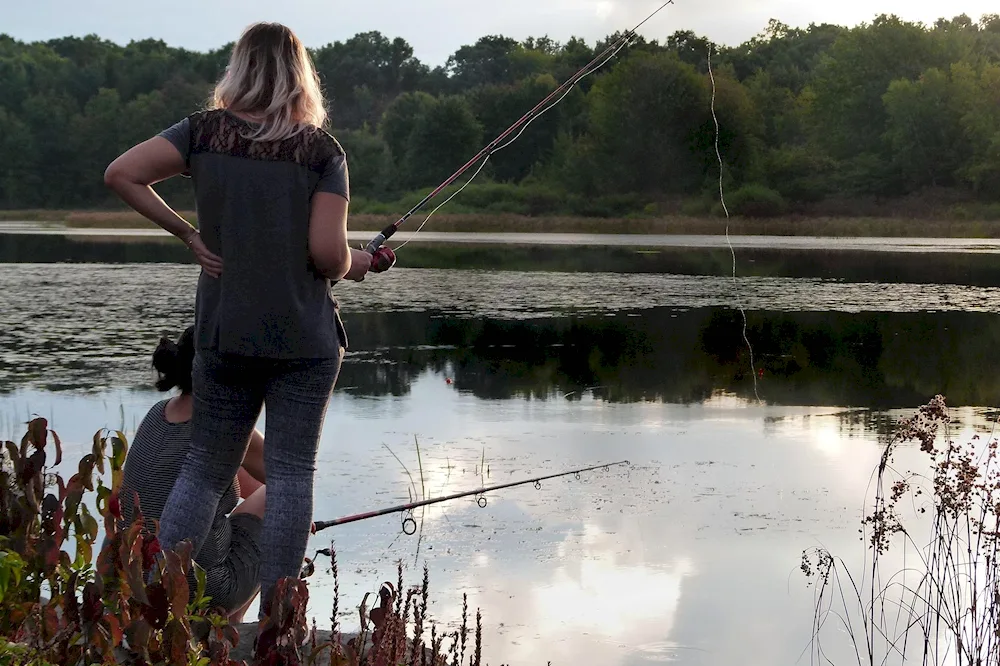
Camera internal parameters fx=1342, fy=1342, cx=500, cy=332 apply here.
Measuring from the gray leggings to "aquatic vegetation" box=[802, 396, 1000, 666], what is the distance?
1317mm

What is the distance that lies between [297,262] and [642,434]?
14.8ft

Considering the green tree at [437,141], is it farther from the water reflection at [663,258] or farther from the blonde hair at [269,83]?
the blonde hair at [269,83]

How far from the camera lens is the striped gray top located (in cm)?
336

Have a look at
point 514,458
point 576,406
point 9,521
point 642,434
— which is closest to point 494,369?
point 576,406

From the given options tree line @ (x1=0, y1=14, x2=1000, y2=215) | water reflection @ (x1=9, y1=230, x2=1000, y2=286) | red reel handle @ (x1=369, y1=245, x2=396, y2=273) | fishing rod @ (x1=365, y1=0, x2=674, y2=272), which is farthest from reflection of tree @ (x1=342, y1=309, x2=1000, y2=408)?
tree line @ (x1=0, y1=14, x2=1000, y2=215)

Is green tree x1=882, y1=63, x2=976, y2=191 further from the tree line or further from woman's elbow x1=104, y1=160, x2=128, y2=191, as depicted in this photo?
woman's elbow x1=104, y1=160, x2=128, y2=191

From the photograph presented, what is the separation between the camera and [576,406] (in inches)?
325

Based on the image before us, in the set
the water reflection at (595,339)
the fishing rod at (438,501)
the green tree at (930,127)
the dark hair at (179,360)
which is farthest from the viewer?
the green tree at (930,127)

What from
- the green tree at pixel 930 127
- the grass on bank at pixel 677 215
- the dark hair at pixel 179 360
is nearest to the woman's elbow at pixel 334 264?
the dark hair at pixel 179 360

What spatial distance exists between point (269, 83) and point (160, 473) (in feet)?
3.57

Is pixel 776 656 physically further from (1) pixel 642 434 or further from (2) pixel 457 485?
(1) pixel 642 434

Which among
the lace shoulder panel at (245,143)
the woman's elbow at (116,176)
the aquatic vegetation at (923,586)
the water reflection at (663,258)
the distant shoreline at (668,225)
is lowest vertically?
the aquatic vegetation at (923,586)

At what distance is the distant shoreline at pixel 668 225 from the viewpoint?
41.7m

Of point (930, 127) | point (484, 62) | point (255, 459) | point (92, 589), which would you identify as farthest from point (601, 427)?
point (484, 62)
